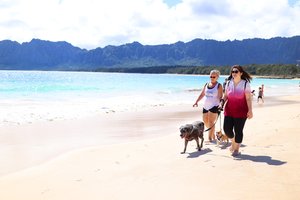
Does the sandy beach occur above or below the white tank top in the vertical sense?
below

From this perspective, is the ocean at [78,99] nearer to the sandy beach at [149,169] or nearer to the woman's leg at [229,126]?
the sandy beach at [149,169]

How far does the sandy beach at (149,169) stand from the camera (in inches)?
222

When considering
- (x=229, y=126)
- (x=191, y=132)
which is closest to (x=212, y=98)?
(x=191, y=132)

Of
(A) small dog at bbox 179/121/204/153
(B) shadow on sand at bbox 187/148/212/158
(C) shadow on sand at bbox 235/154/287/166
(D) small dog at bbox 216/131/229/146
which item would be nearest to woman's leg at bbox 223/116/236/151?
(C) shadow on sand at bbox 235/154/287/166

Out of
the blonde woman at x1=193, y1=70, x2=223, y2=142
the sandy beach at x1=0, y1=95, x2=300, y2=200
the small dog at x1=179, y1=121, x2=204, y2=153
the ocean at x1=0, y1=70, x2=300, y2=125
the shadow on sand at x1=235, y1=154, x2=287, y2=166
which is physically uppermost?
the blonde woman at x1=193, y1=70, x2=223, y2=142

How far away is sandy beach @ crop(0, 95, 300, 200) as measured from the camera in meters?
5.63

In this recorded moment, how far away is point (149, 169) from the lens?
6820 mm

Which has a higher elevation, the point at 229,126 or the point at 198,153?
the point at 229,126

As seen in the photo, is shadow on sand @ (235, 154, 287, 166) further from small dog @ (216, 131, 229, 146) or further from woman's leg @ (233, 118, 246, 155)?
small dog @ (216, 131, 229, 146)

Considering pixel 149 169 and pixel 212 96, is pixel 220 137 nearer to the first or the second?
pixel 212 96

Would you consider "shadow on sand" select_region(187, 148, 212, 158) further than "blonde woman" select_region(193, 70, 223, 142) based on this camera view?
No

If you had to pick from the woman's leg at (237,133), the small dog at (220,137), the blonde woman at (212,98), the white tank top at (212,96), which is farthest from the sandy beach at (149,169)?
the white tank top at (212,96)

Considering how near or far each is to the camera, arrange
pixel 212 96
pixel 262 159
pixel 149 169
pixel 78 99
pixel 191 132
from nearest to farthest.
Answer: pixel 149 169, pixel 262 159, pixel 191 132, pixel 212 96, pixel 78 99

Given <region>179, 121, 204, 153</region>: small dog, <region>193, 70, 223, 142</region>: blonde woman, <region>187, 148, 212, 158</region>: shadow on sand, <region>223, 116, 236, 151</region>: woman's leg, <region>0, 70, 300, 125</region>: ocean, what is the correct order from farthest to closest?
1. <region>0, 70, 300, 125</region>: ocean
2. <region>193, 70, 223, 142</region>: blonde woman
3. <region>179, 121, 204, 153</region>: small dog
4. <region>187, 148, 212, 158</region>: shadow on sand
5. <region>223, 116, 236, 151</region>: woman's leg
